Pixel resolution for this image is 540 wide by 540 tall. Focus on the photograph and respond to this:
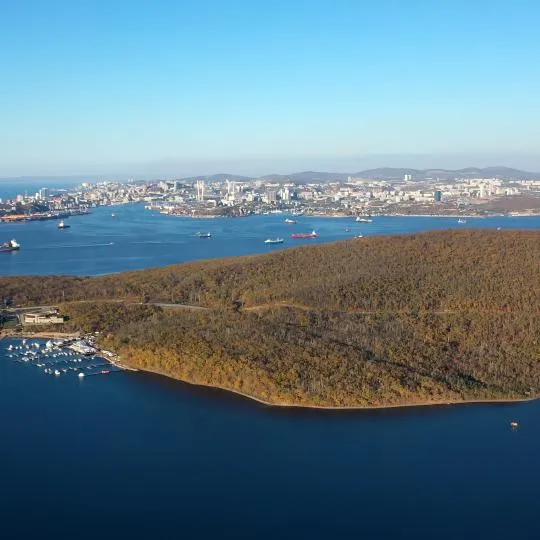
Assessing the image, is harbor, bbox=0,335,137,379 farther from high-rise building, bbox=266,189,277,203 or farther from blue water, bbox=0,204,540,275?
high-rise building, bbox=266,189,277,203

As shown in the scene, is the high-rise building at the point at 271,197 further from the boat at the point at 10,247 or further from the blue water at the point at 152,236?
the boat at the point at 10,247

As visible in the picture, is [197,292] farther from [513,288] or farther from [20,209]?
[20,209]

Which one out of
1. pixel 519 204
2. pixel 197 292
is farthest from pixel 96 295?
pixel 519 204
